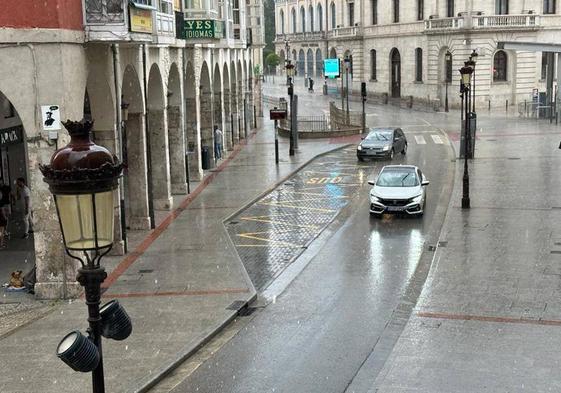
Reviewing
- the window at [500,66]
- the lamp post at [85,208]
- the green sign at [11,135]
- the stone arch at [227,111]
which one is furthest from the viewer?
the window at [500,66]

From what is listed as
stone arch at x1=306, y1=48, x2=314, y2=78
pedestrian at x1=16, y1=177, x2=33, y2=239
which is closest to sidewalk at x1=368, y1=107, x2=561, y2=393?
pedestrian at x1=16, y1=177, x2=33, y2=239

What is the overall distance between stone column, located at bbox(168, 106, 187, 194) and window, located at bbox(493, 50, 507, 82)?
41.8 metres

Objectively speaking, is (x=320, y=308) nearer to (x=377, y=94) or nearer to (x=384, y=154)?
(x=384, y=154)

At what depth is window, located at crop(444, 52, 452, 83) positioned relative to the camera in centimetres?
6444

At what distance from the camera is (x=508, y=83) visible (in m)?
62.8

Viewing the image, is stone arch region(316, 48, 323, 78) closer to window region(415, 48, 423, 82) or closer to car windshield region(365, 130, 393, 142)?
window region(415, 48, 423, 82)

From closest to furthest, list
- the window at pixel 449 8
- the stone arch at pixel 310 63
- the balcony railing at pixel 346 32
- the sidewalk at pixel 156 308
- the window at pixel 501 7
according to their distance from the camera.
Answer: the sidewalk at pixel 156 308 < the window at pixel 501 7 < the window at pixel 449 8 < the balcony railing at pixel 346 32 < the stone arch at pixel 310 63

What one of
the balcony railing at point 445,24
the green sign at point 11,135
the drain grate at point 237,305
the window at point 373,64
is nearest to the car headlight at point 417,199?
the drain grate at point 237,305

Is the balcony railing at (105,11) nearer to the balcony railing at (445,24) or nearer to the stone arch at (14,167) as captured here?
the stone arch at (14,167)

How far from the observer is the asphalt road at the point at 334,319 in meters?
11.2

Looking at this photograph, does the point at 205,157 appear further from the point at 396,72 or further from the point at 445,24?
the point at 396,72

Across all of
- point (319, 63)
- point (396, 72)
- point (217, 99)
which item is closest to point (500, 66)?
point (396, 72)

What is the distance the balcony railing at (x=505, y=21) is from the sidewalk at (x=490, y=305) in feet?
123

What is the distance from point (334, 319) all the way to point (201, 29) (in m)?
15.1
